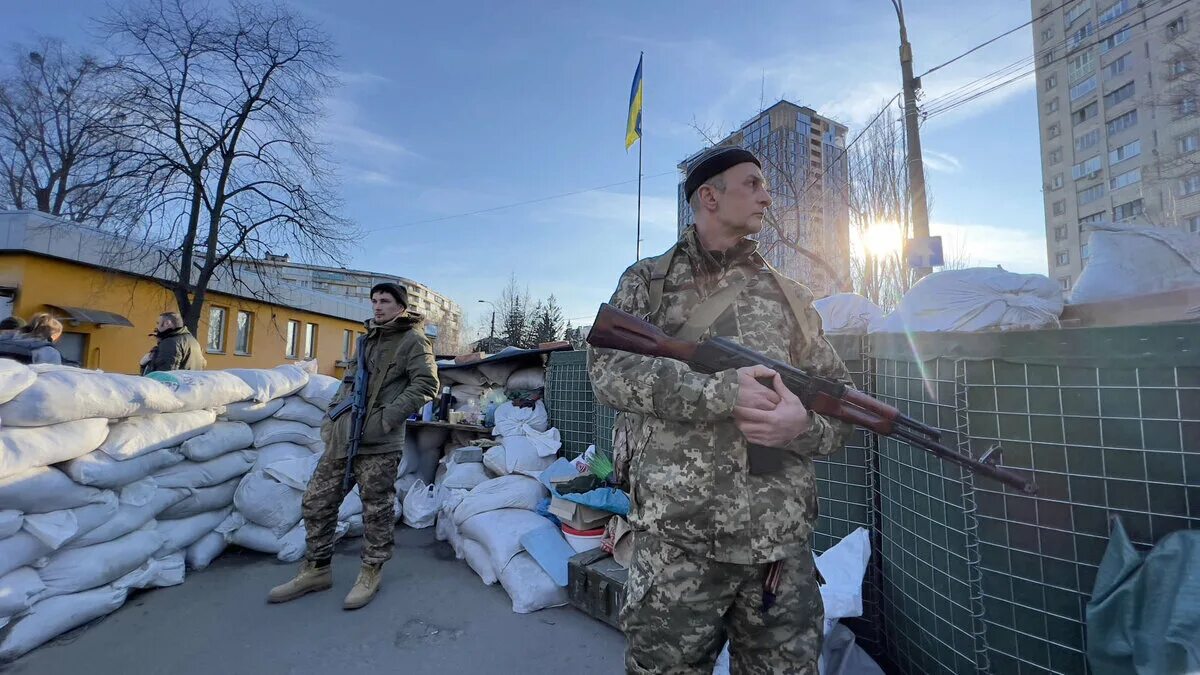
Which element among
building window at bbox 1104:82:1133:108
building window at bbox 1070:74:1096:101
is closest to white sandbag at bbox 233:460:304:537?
building window at bbox 1104:82:1133:108

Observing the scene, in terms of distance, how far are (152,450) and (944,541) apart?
429cm

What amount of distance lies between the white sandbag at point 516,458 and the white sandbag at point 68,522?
2.34 m

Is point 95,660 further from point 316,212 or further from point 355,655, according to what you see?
point 316,212

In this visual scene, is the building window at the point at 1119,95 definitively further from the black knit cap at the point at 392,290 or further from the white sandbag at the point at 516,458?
the black knit cap at the point at 392,290

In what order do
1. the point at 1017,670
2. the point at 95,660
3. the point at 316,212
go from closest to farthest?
the point at 1017,670, the point at 95,660, the point at 316,212

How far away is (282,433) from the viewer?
423 centimetres

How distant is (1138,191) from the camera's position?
3125cm

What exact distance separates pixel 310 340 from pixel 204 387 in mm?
17516

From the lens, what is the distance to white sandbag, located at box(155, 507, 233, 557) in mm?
3297

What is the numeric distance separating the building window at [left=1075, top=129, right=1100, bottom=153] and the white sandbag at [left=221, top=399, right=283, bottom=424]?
48987 millimetres

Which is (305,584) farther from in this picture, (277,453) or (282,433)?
(282,433)

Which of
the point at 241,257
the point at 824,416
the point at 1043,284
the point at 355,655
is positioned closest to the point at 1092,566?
the point at 824,416

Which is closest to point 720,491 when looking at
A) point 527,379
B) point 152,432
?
point 152,432

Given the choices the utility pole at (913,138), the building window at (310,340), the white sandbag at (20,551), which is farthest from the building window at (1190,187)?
the building window at (310,340)
